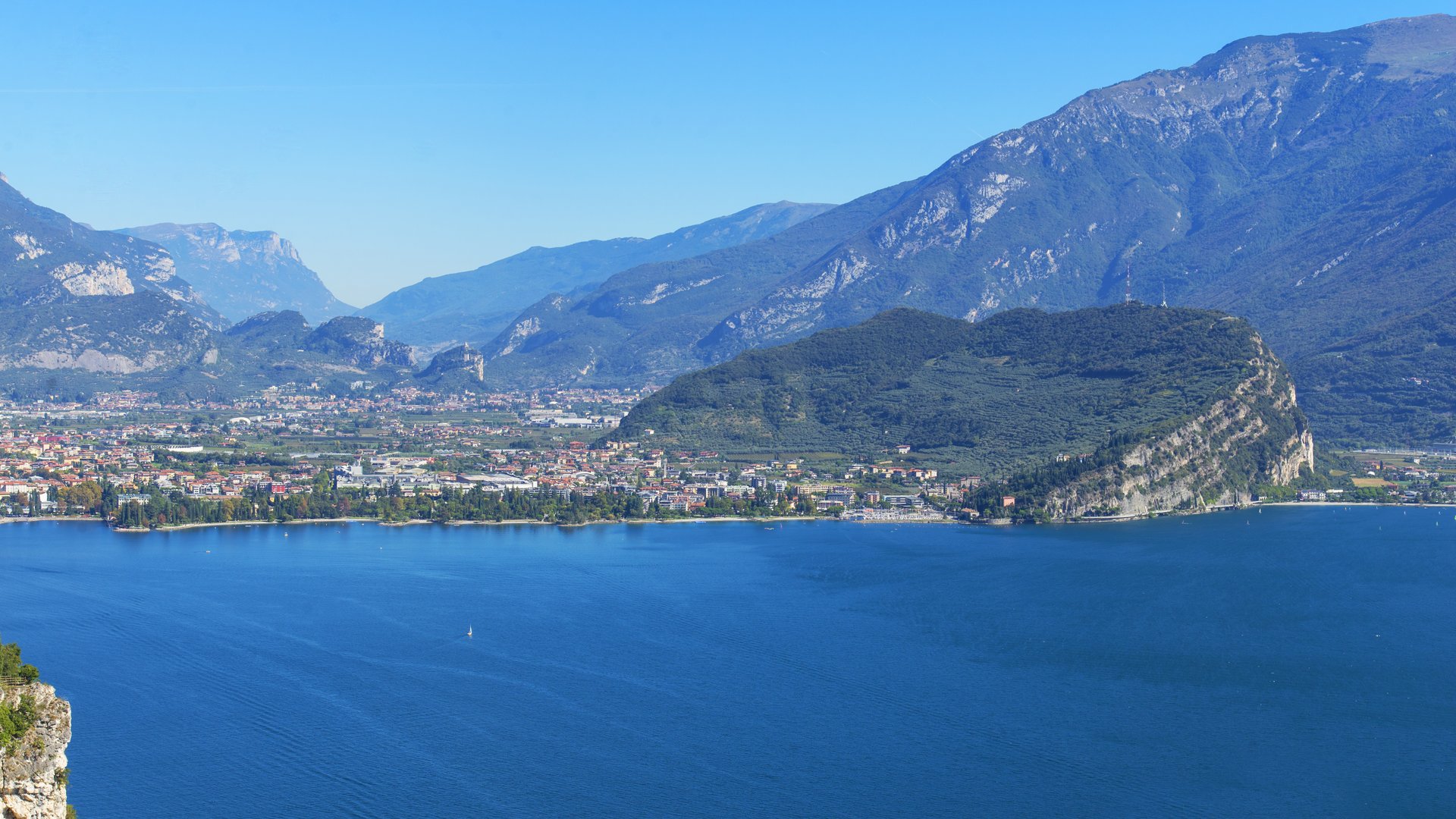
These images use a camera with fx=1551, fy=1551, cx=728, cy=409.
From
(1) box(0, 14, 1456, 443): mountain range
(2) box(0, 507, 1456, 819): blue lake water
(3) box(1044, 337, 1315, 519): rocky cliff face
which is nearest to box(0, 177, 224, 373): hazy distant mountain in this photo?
(1) box(0, 14, 1456, 443): mountain range

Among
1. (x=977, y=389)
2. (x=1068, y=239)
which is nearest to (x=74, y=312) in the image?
(x=977, y=389)

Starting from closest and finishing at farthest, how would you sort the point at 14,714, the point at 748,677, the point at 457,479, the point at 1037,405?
the point at 14,714 → the point at 748,677 → the point at 457,479 → the point at 1037,405

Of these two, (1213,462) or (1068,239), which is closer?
(1213,462)

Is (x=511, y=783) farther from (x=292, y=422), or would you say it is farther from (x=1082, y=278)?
(x=1082, y=278)

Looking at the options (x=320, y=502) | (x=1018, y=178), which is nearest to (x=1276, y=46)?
(x=1018, y=178)

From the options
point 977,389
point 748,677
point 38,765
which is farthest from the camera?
point 977,389

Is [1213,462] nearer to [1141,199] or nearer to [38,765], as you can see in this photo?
[38,765]
